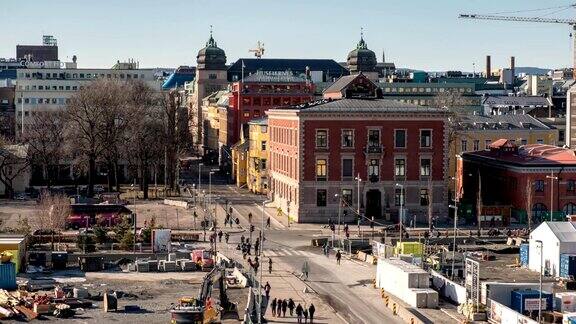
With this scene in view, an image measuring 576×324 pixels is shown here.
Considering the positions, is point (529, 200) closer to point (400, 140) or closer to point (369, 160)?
point (400, 140)

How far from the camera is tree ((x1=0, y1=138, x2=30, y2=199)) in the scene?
115m

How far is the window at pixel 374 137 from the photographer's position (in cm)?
9756

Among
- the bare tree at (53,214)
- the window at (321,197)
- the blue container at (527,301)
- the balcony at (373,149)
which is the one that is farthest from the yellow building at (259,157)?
the blue container at (527,301)

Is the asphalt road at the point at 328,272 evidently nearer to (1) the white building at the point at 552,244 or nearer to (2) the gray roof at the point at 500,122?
(1) the white building at the point at 552,244

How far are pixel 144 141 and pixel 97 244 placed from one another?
41.9 metres

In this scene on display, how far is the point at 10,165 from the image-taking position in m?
116

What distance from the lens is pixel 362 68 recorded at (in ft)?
626

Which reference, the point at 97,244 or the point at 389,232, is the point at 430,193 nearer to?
the point at 389,232

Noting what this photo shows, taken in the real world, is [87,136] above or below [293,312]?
above

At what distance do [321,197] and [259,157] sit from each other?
27428 millimetres

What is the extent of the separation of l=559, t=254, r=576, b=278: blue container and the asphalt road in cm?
1192

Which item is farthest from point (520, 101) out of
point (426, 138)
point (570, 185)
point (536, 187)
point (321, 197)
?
point (321, 197)

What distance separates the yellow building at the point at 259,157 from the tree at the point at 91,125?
15.7 meters

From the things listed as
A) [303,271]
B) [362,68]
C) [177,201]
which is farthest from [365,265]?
[362,68]
